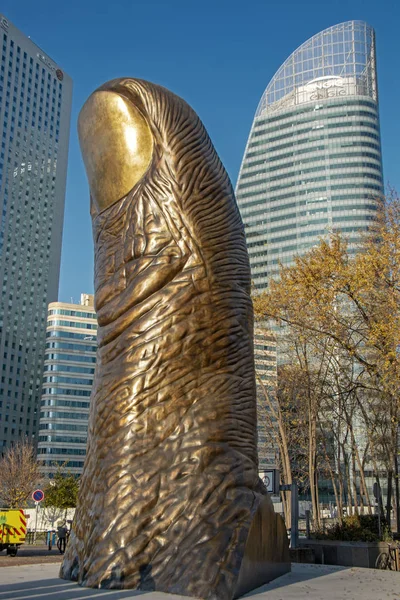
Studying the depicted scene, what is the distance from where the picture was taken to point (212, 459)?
261 inches

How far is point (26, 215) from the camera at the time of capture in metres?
93.5

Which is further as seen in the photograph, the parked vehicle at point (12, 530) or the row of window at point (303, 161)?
the row of window at point (303, 161)

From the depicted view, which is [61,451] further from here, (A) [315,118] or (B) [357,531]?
(A) [315,118]

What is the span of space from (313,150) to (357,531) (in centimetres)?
9678

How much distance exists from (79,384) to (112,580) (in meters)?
67.2

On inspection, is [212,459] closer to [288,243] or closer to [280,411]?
[280,411]

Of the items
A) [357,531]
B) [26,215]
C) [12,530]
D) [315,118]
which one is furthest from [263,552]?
[315,118]

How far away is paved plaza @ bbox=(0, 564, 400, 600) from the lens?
18.6ft

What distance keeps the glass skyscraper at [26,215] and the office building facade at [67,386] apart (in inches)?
677

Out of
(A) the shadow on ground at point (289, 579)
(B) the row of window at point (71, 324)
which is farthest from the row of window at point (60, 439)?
(A) the shadow on ground at point (289, 579)

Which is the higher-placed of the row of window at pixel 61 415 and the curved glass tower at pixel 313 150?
the curved glass tower at pixel 313 150

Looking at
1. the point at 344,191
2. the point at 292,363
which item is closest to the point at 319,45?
the point at 344,191

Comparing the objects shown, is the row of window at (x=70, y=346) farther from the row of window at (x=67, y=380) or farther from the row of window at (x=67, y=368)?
the row of window at (x=67, y=380)

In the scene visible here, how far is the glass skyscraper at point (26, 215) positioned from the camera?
88.5m
